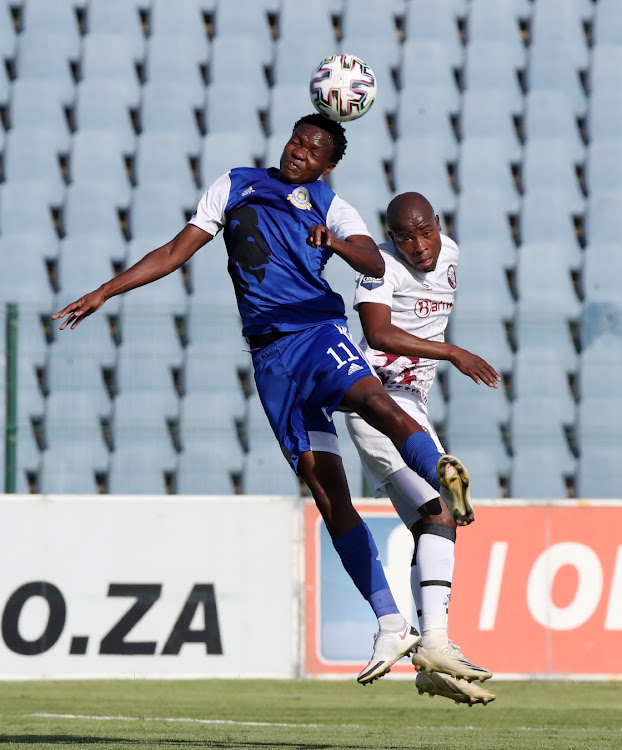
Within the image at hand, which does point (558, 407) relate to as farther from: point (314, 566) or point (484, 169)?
point (484, 169)

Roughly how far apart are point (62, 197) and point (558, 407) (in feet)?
20.5

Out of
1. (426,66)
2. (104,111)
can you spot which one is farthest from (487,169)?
(104,111)

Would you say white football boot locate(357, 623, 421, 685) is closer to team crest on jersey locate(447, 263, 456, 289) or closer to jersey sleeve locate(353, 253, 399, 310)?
jersey sleeve locate(353, 253, 399, 310)

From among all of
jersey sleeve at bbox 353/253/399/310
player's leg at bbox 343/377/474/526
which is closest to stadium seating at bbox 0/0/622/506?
jersey sleeve at bbox 353/253/399/310

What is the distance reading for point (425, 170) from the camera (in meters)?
14.1

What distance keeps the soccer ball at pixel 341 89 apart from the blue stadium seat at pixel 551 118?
920cm

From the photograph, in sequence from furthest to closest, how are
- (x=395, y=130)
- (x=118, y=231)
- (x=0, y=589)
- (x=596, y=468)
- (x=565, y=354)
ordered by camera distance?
1. (x=395, y=130)
2. (x=118, y=231)
3. (x=596, y=468)
4. (x=565, y=354)
5. (x=0, y=589)

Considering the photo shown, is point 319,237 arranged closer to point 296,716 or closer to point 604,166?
point 296,716

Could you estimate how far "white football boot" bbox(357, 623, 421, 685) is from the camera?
4816mm

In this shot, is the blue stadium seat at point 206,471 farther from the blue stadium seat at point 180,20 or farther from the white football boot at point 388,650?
the blue stadium seat at point 180,20

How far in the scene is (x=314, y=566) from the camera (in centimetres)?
913

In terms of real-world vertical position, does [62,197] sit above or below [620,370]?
above

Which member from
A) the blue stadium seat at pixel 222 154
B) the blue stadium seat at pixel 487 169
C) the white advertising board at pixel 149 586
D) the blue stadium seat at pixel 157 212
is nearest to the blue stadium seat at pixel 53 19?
the blue stadium seat at pixel 222 154

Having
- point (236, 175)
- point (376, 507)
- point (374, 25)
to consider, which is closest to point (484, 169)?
point (374, 25)
